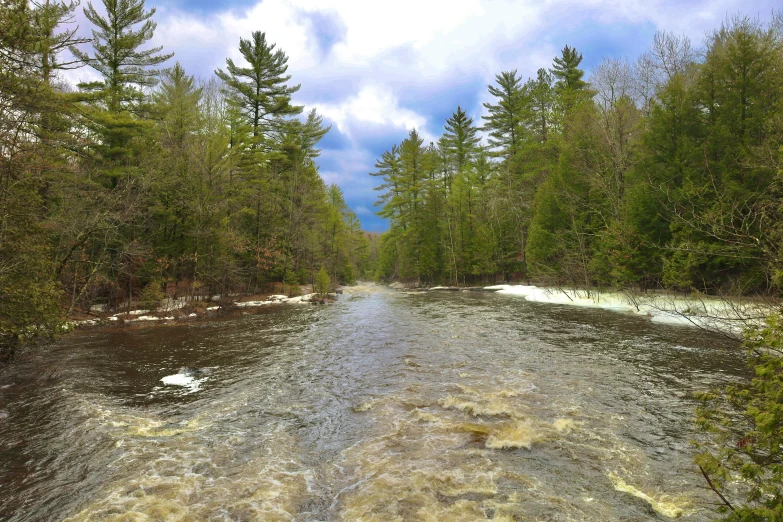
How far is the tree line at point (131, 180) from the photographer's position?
714 centimetres

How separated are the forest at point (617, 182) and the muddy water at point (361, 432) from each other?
8.63 ft

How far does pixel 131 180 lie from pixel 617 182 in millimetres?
25057

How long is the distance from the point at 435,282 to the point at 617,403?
37.7 metres

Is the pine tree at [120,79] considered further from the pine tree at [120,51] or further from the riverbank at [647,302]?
the riverbank at [647,302]

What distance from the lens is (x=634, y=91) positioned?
2750 centimetres

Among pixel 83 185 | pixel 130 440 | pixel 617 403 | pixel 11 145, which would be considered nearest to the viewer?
pixel 130 440

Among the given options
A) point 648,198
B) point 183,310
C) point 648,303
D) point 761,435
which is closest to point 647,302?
point 648,303

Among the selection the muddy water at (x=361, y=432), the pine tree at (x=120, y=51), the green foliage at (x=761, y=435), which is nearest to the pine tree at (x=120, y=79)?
the pine tree at (x=120, y=51)

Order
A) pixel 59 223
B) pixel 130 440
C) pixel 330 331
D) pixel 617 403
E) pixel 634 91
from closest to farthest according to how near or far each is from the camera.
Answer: pixel 130 440 < pixel 617 403 < pixel 59 223 < pixel 330 331 < pixel 634 91

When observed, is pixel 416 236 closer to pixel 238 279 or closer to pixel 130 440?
pixel 238 279

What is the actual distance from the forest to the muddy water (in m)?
2.63

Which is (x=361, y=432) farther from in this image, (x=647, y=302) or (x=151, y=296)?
(x=647, y=302)

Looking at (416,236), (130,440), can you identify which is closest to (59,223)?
(130,440)

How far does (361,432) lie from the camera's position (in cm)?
Answer: 556
